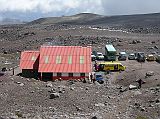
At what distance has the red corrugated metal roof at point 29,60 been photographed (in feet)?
189

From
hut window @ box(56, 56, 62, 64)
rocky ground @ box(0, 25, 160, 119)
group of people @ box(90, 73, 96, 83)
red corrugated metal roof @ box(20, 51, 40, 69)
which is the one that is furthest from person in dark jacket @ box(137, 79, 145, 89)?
red corrugated metal roof @ box(20, 51, 40, 69)

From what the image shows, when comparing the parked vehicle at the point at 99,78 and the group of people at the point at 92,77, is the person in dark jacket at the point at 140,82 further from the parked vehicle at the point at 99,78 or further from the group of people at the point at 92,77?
the group of people at the point at 92,77

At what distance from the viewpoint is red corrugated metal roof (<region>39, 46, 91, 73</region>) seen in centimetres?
5525

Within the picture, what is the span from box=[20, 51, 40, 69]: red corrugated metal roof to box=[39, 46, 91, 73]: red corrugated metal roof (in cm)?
169

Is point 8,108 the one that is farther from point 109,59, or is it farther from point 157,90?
point 109,59

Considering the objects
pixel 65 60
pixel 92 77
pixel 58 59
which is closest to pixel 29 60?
pixel 58 59

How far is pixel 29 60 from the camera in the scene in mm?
58750

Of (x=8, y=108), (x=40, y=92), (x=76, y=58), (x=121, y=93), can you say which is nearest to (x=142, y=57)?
(x=76, y=58)

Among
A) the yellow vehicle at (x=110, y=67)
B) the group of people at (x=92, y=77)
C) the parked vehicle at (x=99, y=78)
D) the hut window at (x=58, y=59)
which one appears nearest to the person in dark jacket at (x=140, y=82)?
the parked vehicle at (x=99, y=78)

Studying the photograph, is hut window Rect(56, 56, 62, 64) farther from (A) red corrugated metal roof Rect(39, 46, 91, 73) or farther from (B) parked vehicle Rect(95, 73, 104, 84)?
(B) parked vehicle Rect(95, 73, 104, 84)

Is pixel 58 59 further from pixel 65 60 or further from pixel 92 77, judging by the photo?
pixel 92 77

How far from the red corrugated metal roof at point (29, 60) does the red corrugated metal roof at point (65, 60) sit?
1688 mm

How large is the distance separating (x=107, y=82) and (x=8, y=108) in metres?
17.2

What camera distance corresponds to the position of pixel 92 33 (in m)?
127
